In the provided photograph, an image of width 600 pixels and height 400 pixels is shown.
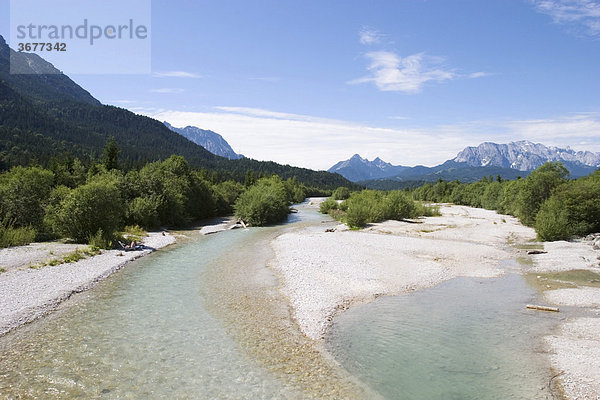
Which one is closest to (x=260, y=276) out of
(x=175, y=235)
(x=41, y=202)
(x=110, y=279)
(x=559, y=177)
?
(x=110, y=279)

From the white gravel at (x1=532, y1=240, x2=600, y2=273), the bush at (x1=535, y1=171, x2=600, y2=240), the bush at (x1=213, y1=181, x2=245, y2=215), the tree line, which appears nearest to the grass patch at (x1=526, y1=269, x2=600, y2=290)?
the white gravel at (x1=532, y1=240, x2=600, y2=273)

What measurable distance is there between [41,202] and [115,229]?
8.87m

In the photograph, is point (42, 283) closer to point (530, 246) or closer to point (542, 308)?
point (542, 308)

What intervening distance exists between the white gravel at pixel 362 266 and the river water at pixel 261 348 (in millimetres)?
1088

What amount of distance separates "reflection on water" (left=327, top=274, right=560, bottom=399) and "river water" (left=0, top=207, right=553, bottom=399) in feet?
0.16

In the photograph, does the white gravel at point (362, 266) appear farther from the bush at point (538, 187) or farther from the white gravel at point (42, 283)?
the bush at point (538, 187)

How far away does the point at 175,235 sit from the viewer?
44.2 meters

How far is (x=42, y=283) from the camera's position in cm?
2062

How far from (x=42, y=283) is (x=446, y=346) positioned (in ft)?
72.0

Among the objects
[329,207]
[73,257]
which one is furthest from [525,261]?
[329,207]

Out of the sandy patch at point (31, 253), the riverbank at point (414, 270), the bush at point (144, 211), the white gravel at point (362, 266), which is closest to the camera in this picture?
the riverbank at point (414, 270)

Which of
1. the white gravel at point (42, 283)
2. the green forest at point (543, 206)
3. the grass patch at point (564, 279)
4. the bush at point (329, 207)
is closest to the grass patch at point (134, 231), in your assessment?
the white gravel at point (42, 283)

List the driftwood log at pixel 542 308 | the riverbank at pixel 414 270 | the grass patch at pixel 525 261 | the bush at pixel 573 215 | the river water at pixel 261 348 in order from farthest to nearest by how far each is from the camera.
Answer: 1. the bush at pixel 573 215
2. the grass patch at pixel 525 261
3. the driftwood log at pixel 542 308
4. the riverbank at pixel 414 270
5. the river water at pixel 261 348

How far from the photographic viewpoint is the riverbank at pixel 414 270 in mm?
13484
